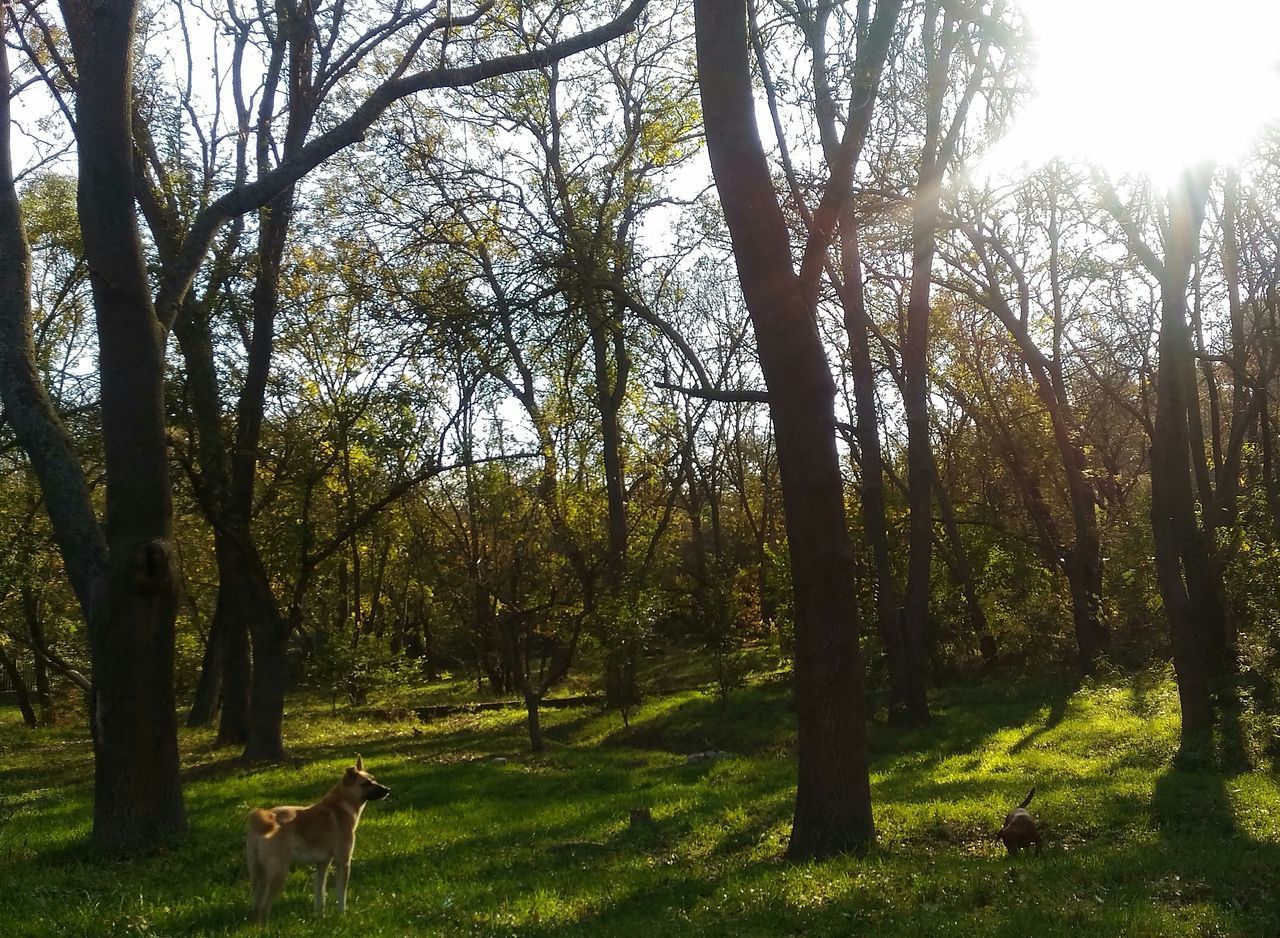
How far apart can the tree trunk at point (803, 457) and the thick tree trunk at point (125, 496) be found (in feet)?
18.1

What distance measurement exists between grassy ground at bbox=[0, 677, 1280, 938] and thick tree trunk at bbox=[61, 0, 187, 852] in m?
0.65

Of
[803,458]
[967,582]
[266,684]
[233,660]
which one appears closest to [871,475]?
[967,582]

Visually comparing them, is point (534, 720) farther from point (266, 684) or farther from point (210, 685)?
point (210, 685)

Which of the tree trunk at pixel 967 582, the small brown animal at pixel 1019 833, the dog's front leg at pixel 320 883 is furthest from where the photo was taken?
the tree trunk at pixel 967 582

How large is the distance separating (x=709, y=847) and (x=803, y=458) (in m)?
4.13

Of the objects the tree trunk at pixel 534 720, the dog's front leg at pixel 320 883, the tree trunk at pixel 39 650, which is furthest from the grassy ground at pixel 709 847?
the tree trunk at pixel 39 650

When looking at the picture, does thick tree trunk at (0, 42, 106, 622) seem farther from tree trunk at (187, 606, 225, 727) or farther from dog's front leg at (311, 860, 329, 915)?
tree trunk at (187, 606, 225, 727)

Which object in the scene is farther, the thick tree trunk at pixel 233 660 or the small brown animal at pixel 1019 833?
the thick tree trunk at pixel 233 660

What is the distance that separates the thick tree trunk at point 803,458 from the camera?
8492 mm

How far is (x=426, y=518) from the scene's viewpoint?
26.4 meters

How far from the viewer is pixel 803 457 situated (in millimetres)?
8680

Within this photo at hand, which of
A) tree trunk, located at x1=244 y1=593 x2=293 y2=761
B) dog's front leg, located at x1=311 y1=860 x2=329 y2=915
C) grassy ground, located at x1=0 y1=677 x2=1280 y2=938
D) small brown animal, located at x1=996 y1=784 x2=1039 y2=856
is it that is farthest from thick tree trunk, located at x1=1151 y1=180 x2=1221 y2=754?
tree trunk, located at x1=244 y1=593 x2=293 y2=761

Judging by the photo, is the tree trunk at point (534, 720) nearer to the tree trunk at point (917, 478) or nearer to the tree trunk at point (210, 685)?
the tree trunk at point (917, 478)

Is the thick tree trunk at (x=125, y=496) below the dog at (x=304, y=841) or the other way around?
the other way around
